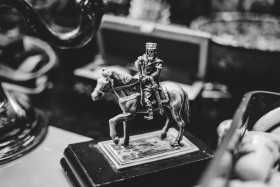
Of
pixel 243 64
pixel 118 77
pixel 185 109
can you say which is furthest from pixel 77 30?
pixel 243 64

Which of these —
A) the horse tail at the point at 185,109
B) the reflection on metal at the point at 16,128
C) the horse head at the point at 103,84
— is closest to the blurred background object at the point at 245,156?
the horse tail at the point at 185,109

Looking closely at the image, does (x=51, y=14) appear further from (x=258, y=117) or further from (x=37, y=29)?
(x=258, y=117)

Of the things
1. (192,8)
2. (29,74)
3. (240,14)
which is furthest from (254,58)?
(29,74)

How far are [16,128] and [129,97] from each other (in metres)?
0.38

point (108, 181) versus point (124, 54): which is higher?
point (124, 54)

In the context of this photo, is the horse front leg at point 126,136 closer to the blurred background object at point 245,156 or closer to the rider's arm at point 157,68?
the rider's arm at point 157,68

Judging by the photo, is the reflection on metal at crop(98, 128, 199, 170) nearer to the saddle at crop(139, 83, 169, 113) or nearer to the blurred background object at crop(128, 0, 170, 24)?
the saddle at crop(139, 83, 169, 113)

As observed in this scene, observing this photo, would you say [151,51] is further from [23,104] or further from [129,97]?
[23,104]

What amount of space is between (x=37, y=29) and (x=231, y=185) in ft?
1.99

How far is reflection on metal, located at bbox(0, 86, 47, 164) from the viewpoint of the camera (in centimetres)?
95

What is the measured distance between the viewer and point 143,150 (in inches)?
32.6

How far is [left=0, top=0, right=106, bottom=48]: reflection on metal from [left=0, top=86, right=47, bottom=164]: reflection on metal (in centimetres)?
23

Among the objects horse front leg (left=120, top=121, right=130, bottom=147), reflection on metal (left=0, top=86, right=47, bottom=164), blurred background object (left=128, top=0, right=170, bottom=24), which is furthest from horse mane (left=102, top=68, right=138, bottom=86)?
blurred background object (left=128, top=0, right=170, bottom=24)

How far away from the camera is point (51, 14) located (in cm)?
143
